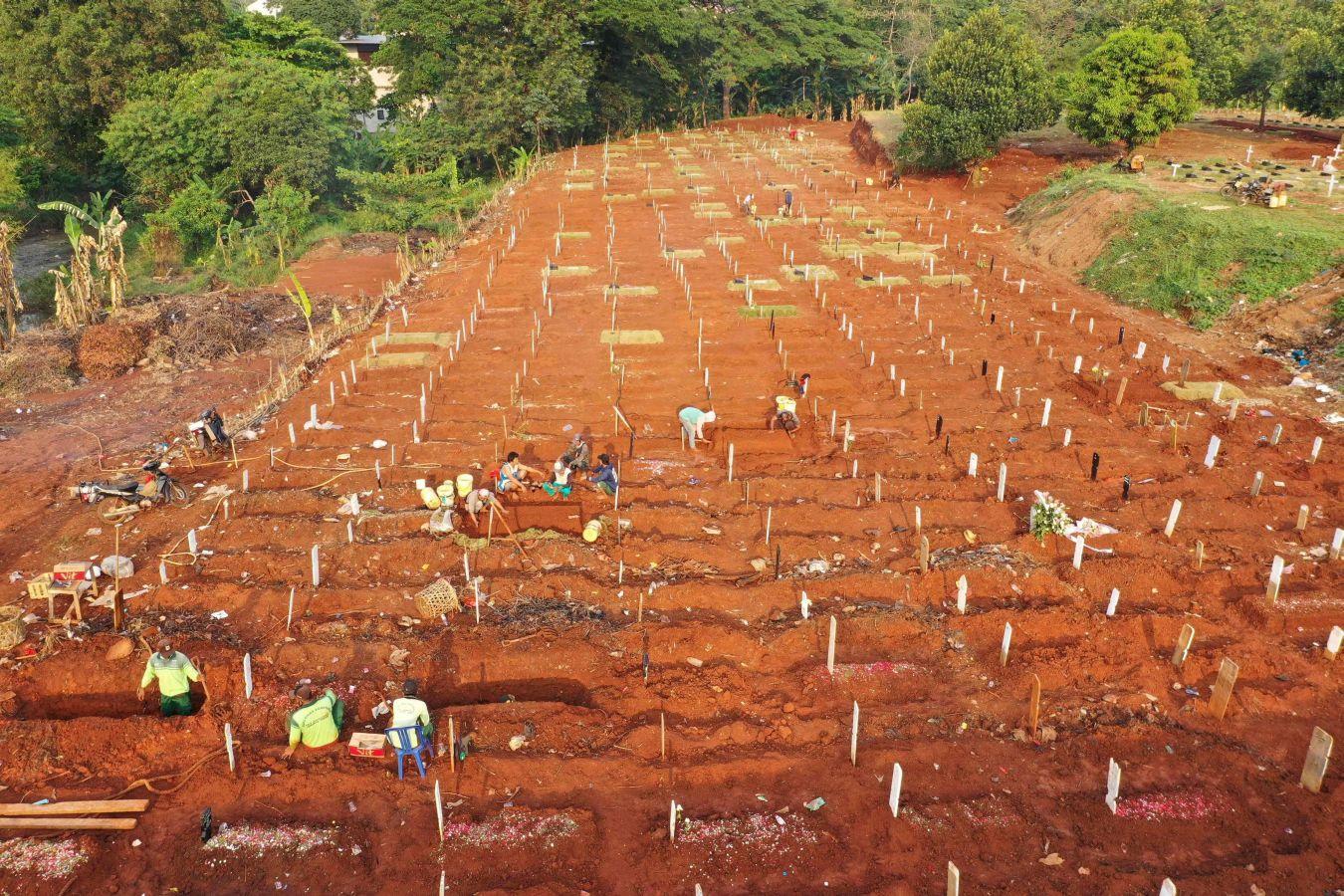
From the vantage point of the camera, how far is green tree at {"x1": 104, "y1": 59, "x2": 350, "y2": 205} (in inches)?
989

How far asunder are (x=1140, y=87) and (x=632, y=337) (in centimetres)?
1707

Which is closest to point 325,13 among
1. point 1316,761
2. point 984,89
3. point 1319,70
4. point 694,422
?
point 984,89

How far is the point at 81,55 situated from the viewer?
2559cm

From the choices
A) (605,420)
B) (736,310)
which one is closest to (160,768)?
(605,420)

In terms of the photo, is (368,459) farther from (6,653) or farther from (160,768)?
(160,768)

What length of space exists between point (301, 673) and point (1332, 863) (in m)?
8.32

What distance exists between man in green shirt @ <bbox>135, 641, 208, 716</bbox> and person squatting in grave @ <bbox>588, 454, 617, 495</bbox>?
4817mm

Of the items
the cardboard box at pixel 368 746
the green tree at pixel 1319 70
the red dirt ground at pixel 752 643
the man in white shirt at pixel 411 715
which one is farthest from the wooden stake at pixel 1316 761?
the green tree at pixel 1319 70

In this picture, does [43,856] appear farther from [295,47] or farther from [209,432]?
[295,47]

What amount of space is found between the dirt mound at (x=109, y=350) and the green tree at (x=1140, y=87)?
24.4 metres

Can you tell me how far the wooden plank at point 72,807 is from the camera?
21.8 ft

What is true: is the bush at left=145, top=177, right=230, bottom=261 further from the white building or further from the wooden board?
the white building

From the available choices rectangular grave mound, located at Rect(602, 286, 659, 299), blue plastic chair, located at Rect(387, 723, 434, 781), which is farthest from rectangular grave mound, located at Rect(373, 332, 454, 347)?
blue plastic chair, located at Rect(387, 723, 434, 781)

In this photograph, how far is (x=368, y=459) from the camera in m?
12.1
